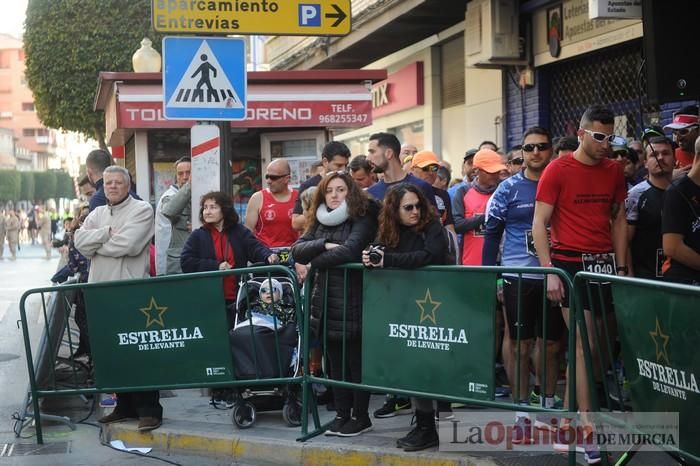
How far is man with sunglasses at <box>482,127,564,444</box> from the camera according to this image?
5.98 m

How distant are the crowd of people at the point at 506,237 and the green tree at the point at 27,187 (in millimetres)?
94494

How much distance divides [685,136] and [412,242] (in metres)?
2.31


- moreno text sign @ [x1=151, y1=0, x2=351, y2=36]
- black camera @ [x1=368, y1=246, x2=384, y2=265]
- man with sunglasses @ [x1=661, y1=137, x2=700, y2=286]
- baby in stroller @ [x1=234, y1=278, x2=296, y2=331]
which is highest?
moreno text sign @ [x1=151, y1=0, x2=351, y2=36]

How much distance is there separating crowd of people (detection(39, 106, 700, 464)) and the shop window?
979 cm

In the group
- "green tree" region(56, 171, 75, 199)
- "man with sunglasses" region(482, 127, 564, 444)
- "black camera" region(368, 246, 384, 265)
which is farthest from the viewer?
"green tree" region(56, 171, 75, 199)

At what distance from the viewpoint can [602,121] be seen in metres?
5.89

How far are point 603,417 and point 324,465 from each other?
6.21ft

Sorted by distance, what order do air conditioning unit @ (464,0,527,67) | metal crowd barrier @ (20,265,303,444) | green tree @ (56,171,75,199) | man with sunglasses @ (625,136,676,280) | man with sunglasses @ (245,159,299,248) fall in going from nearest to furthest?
man with sunglasses @ (625,136,676,280) → metal crowd barrier @ (20,265,303,444) → man with sunglasses @ (245,159,299,248) → air conditioning unit @ (464,0,527,67) → green tree @ (56,171,75,199)

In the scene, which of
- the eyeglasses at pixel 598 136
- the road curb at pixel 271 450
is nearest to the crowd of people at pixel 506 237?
the eyeglasses at pixel 598 136

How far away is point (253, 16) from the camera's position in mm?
8359

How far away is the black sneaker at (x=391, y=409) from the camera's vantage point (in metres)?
7.15

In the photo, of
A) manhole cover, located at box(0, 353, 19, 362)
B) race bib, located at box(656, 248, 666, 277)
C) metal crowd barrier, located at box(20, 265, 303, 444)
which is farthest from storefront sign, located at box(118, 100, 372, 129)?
race bib, located at box(656, 248, 666, 277)

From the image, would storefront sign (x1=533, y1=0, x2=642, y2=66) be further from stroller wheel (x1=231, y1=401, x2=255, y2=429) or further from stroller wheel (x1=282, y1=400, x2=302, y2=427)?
stroller wheel (x1=231, y1=401, x2=255, y2=429)

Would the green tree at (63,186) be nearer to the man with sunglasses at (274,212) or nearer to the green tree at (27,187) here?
the green tree at (27,187)
